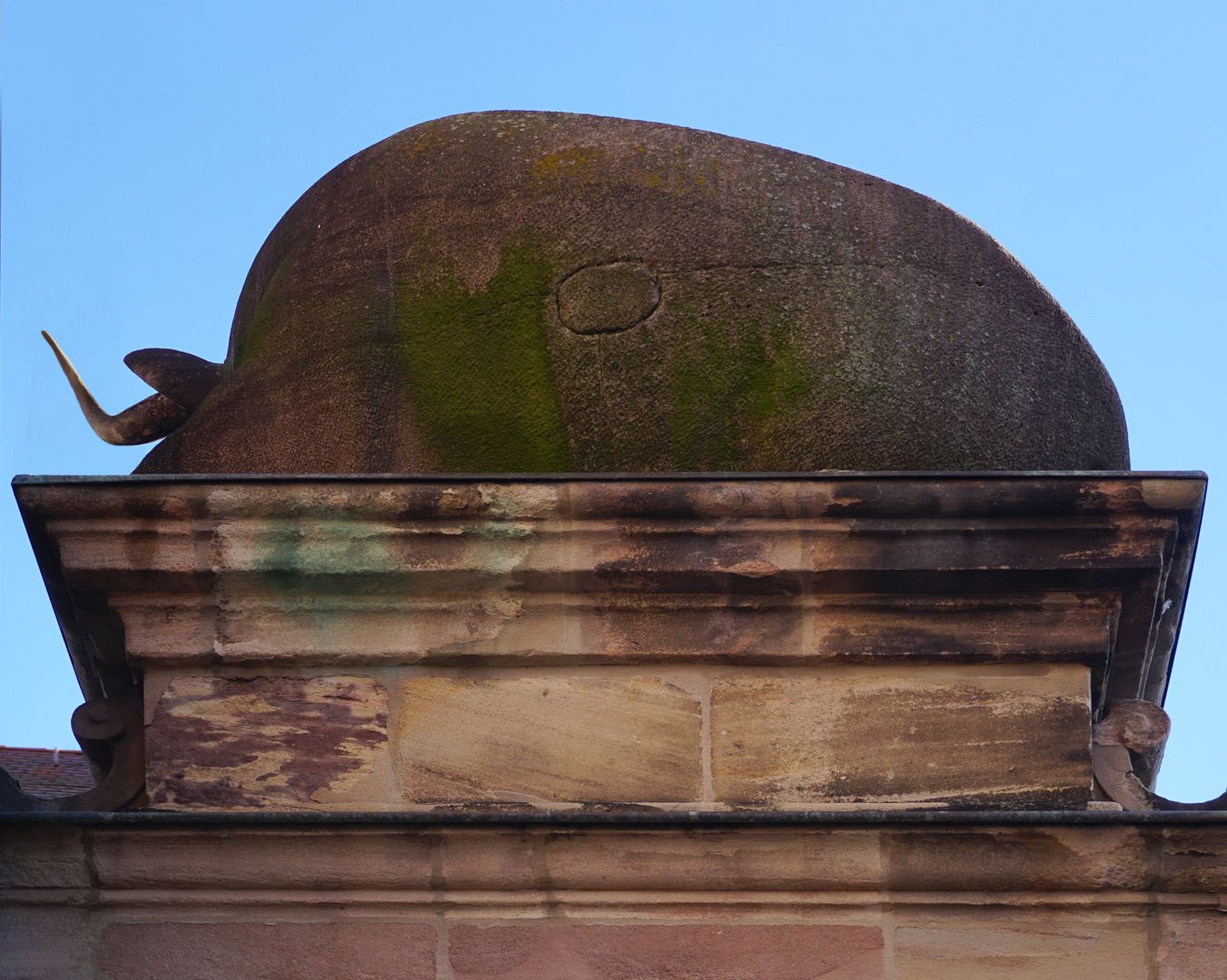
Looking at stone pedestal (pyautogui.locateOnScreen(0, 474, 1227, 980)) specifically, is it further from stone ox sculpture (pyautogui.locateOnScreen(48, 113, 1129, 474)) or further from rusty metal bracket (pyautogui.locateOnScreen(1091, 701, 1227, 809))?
stone ox sculpture (pyautogui.locateOnScreen(48, 113, 1129, 474))

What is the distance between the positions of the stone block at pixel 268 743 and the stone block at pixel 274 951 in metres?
0.24

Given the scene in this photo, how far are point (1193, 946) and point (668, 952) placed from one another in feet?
2.63

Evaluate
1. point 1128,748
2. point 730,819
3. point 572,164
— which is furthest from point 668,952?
point 572,164

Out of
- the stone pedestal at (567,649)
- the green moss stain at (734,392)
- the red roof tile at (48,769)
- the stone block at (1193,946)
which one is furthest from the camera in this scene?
the red roof tile at (48,769)

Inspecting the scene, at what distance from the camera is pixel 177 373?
419 cm

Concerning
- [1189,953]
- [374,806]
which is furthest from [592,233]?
[1189,953]

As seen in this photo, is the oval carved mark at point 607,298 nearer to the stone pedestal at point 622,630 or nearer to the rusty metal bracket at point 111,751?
the stone pedestal at point 622,630

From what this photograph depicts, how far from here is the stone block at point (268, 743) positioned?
3.52m

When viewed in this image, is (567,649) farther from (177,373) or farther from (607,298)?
(177,373)

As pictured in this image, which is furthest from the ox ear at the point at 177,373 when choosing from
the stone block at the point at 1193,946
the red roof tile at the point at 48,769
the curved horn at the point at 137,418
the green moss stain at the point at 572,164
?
the red roof tile at the point at 48,769

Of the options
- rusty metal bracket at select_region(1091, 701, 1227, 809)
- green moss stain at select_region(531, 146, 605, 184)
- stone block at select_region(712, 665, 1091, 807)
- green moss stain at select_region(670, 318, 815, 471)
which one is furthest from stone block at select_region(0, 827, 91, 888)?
rusty metal bracket at select_region(1091, 701, 1227, 809)

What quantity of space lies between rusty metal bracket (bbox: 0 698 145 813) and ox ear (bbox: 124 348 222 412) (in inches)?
27.2

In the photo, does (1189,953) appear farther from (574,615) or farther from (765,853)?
(574,615)

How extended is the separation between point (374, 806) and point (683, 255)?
1099 millimetres
